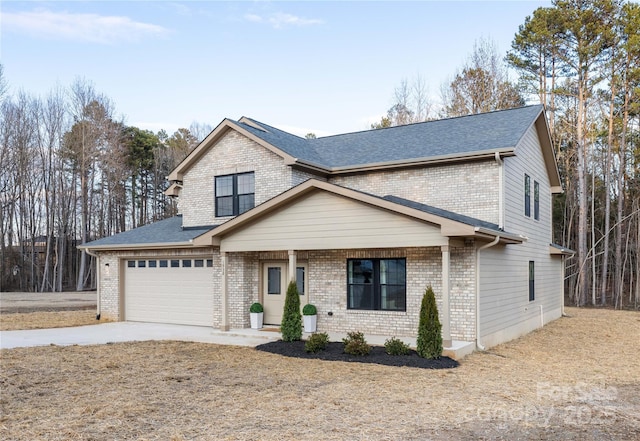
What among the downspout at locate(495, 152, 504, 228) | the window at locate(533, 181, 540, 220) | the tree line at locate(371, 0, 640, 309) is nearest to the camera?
the downspout at locate(495, 152, 504, 228)

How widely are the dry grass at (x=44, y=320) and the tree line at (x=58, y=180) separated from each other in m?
17.4

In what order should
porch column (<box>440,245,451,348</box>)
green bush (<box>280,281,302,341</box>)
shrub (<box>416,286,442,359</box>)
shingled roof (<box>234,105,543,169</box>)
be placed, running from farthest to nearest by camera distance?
shingled roof (<box>234,105,543,169</box>), green bush (<box>280,281,302,341</box>), porch column (<box>440,245,451,348</box>), shrub (<box>416,286,442,359</box>)

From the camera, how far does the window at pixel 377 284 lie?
487 inches

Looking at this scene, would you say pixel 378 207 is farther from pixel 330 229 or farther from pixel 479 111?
pixel 479 111

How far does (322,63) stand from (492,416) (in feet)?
60.7

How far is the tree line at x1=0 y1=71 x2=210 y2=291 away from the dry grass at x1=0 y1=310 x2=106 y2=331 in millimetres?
17392

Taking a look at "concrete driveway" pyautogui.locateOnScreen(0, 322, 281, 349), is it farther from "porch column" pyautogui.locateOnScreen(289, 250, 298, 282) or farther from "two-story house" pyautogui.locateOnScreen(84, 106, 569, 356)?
"porch column" pyautogui.locateOnScreen(289, 250, 298, 282)

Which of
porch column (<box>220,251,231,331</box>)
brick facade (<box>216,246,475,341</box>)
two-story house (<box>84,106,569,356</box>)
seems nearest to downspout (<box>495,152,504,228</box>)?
two-story house (<box>84,106,569,356</box>)

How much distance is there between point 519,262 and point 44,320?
52.4 ft

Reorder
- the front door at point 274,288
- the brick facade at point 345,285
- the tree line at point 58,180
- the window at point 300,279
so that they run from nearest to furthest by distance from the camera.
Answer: the brick facade at point 345,285
the window at point 300,279
the front door at point 274,288
the tree line at point 58,180

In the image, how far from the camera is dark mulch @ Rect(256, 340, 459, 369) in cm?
966

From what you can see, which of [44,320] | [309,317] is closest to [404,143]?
[309,317]

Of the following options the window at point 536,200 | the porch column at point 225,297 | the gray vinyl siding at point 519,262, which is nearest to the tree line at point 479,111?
the gray vinyl siding at point 519,262

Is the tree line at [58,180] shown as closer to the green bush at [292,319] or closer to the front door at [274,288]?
the front door at [274,288]
